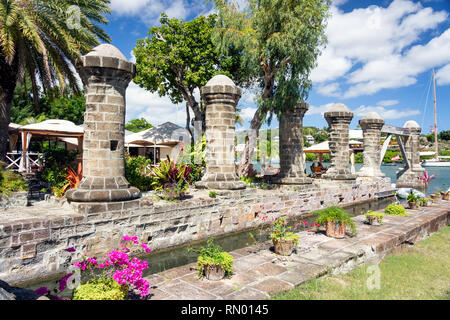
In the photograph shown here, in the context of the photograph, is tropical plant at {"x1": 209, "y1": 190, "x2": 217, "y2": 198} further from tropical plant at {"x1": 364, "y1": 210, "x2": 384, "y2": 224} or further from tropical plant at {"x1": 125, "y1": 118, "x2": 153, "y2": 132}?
tropical plant at {"x1": 125, "y1": 118, "x2": 153, "y2": 132}

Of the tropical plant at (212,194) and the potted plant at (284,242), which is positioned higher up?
the tropical plant at (212,194)

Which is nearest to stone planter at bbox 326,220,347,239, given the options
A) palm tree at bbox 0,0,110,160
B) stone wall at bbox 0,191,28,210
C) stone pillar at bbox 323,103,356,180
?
stone wall at bbox 0,191,28,210

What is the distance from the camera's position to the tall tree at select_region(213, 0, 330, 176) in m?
11.4

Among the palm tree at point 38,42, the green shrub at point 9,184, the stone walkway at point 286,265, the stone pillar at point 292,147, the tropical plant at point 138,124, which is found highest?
the tropical plant at point 138,124

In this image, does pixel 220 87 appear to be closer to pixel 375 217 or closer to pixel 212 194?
pixel 212 194

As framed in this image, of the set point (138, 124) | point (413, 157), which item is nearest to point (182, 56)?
point (413, 157)

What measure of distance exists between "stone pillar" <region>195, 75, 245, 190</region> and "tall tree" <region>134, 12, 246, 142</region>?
6456 millimetres

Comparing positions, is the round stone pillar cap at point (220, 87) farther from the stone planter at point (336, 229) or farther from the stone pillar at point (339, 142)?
the stone pillar at point (339, 142)

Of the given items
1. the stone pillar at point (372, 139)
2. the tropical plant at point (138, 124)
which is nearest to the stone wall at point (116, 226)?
the stone pillar at point (372, 139)

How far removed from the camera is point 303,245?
21.5 ft

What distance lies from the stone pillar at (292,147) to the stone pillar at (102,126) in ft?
24.9

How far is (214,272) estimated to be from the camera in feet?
15.2

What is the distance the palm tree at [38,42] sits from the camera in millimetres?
8875
